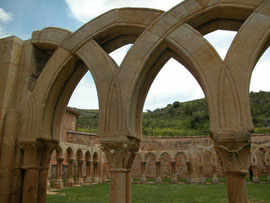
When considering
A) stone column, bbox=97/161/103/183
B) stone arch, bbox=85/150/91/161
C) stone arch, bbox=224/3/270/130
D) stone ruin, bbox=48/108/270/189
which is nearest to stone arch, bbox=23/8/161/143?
stone arch, bbox=224/3/270/130

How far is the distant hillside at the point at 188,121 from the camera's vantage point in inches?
1419

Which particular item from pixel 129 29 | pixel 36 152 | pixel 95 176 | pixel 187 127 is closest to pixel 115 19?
pixel 129 29

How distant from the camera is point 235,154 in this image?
3316mm

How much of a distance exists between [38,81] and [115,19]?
199 centimetres

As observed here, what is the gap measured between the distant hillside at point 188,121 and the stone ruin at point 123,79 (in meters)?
31.0

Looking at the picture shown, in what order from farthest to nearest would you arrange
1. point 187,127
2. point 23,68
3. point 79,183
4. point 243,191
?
point 187,127
point 79,183
point 23,68
point 243,191

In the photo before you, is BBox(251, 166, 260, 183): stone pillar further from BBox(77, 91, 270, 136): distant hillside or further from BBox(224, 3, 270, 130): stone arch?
BBox(224, 3, 270, 130): stone arch

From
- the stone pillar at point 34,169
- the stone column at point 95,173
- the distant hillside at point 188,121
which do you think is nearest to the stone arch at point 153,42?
the stone pillar at point 34,169

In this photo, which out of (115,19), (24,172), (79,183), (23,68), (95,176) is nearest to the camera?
(115,19)

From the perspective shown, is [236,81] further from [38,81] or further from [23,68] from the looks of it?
[23,68]

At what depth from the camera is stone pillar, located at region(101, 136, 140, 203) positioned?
383cm

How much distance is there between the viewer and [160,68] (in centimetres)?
462

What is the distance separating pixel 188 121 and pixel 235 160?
39.6m

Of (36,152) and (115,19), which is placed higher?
(115,19)
